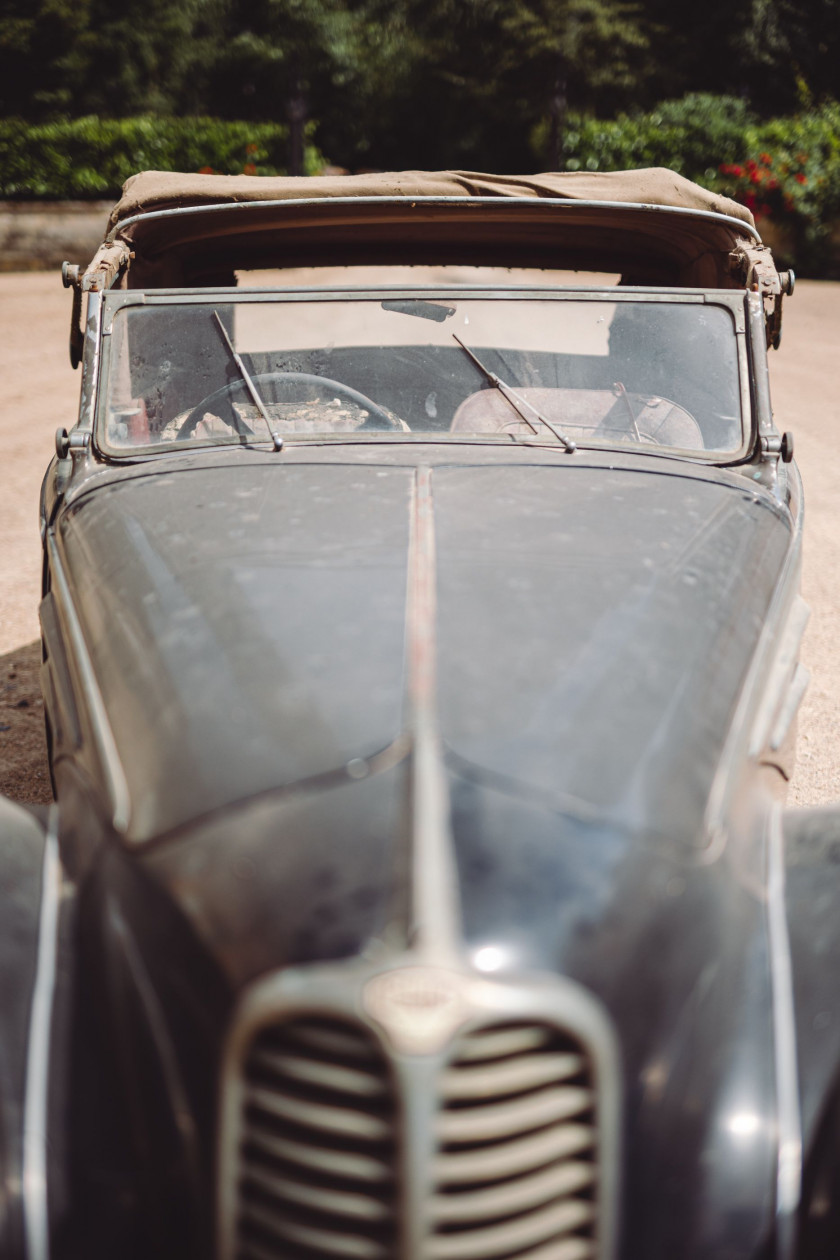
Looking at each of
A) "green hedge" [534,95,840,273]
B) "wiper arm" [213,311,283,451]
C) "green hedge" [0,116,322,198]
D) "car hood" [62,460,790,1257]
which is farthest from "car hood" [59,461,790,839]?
"green hedge" [0,116,322,198]

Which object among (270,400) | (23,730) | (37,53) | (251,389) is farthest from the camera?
(37,53)

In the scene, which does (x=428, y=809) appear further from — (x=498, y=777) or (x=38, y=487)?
(x=38, y=487)

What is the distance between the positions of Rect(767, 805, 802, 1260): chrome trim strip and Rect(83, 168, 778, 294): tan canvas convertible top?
2.33 meters

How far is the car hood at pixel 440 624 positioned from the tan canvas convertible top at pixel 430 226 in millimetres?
1375

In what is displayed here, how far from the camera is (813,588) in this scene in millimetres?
5453

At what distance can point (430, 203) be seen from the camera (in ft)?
11.3

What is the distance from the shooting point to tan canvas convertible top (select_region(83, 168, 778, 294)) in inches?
139

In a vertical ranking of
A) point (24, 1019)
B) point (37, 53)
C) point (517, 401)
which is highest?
point (37, 53)

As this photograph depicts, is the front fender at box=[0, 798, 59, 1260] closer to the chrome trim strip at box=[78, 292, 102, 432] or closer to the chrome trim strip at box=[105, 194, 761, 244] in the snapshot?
the chrome trim strip at box=[78, 292, 102, 432]

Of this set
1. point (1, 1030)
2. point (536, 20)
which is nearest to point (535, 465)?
point (1, 1030)

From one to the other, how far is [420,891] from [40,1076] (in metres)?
0.60

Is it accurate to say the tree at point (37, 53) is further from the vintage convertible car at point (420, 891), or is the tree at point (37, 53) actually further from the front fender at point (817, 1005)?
the front fender at point (817, 1005)

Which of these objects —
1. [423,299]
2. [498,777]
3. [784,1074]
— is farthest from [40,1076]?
[423,299]

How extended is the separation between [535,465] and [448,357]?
0.57m
